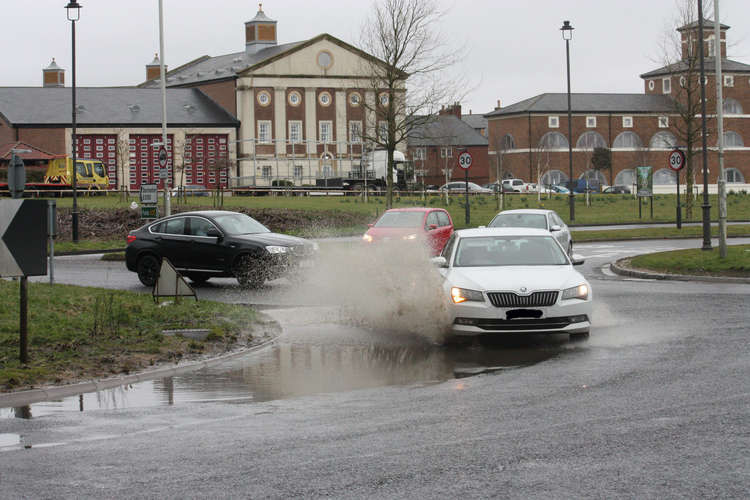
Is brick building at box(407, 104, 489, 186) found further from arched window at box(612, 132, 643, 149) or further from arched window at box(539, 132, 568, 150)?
arched window at box(612, 132, 643, 149)

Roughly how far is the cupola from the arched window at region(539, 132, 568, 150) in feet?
94.5

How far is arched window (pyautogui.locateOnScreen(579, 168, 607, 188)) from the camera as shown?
96.4 m

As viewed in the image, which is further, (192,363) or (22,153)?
(22,153)

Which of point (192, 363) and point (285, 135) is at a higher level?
point (285, 135)

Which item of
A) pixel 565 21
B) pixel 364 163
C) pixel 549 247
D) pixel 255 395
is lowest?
pixel 255 395

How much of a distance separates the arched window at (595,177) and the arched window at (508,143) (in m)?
8.95

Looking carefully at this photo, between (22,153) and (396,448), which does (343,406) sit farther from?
(22,153)

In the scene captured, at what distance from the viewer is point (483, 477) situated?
6.50 m

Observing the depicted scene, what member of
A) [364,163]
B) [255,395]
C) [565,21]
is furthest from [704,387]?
[364,163]

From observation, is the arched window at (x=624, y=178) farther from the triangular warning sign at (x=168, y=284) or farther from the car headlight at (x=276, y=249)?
the triangular warning sign at (x=168, y=284)

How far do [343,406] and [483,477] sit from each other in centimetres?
292

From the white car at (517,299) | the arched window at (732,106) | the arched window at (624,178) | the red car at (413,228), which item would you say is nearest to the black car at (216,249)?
the red car at (413,228)

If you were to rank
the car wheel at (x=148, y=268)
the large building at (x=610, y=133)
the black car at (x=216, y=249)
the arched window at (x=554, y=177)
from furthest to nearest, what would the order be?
the large building at (x=610, y=133) → the arched window at (x=554, y=177) → the car wheel at (x=148, y=268) → the black car at (x=216, y=249)

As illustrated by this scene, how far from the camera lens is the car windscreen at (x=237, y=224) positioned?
21.7m
